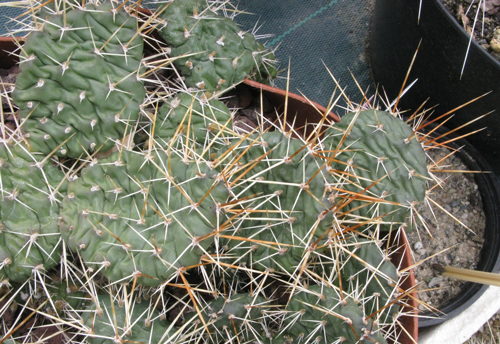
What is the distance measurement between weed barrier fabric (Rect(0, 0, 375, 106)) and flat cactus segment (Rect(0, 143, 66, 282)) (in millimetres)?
1288

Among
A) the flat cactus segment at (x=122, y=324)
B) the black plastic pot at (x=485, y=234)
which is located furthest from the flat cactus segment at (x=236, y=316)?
the black plastic pot at (x=485, y=234)

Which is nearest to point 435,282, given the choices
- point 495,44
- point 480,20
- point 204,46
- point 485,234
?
point 485,234

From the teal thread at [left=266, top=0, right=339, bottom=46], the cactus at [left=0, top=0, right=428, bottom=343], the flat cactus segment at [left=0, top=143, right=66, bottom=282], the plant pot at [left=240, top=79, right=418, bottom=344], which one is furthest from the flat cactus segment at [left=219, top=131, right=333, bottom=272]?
the teal thread at [left=266, top=0, right=339, bottom=46]

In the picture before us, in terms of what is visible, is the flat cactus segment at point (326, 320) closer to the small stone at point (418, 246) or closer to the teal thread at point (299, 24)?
the small stone at point (418, 246)

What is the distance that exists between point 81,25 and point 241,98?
70cm

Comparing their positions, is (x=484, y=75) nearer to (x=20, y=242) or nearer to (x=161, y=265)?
(x=161, y=265)

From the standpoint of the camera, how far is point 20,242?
1.17m

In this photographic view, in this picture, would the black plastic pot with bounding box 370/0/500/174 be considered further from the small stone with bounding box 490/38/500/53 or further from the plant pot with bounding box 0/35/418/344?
the plant pot with bounding box 0/35/418/344

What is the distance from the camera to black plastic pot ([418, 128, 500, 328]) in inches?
71.2

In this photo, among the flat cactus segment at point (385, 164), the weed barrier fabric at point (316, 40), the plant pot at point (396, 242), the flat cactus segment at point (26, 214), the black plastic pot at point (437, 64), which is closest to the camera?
the flat cactus segment at point (26, 214)

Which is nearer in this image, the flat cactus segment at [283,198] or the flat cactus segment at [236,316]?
the flat cactus segment at [283,198]

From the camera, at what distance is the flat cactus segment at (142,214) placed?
41.8 inches

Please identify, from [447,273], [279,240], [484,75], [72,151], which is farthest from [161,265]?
[484,75]

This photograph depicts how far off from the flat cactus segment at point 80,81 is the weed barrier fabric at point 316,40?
104 cm
